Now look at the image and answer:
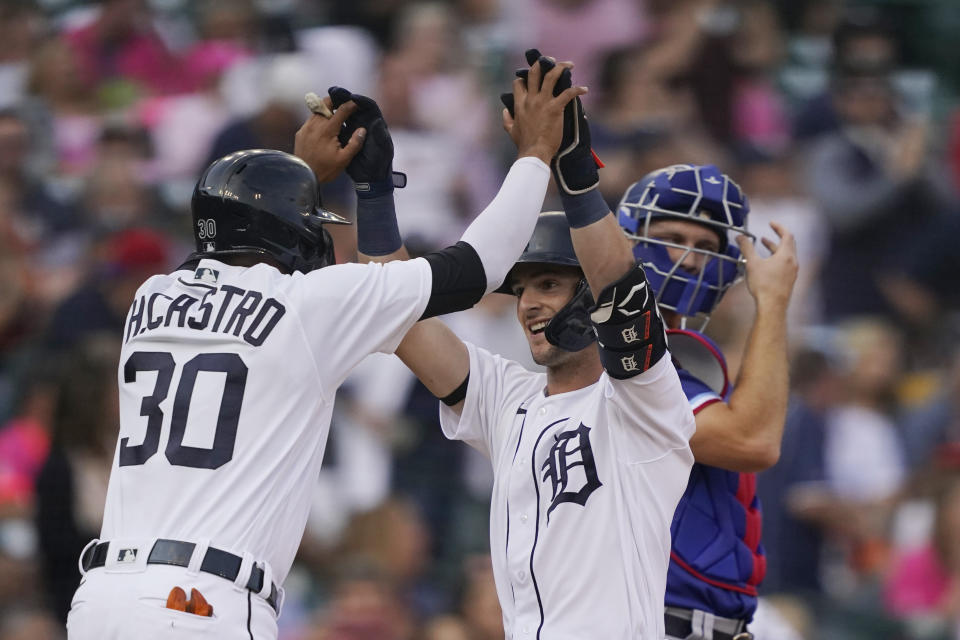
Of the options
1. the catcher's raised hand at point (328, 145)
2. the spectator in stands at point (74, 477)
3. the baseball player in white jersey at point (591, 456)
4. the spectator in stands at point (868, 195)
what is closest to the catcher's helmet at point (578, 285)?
the baseball player in white jersey at point (591, 456)

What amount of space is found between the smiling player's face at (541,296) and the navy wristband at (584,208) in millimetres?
420

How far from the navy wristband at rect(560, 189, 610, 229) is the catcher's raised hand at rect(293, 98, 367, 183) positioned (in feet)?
2.33

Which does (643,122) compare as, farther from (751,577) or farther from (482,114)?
(751,577)

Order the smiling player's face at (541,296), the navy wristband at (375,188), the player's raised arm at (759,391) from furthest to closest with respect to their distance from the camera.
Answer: the navy wristband at (375,188) → the smiling player's face at (541,296) → the player's raised arm at (759,391)

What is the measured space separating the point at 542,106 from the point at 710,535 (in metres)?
1.25

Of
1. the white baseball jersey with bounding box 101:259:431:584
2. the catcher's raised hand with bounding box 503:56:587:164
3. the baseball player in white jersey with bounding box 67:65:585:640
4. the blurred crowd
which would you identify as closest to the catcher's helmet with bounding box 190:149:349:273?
the baseball player in white jersey with bounding box 67:65:585:640

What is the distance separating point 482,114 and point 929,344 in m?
2.87

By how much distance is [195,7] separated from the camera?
31.0ft

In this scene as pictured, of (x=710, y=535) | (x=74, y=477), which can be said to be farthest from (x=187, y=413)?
(x=74, y=477)

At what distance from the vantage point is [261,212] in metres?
3.75

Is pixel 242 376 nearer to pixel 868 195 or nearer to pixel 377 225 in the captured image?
pixel 377 225

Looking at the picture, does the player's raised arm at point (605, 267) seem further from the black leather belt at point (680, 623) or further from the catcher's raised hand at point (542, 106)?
the black leather belt at point (680, 623)

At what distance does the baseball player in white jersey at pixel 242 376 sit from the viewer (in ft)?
11.3

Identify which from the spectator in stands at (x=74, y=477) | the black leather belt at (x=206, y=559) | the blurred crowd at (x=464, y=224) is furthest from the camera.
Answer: the blurred crowd at (x=464, y=224)
